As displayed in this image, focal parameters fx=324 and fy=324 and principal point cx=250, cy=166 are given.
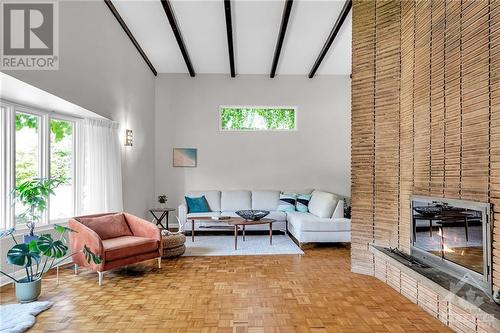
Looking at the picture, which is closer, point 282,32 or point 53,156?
point 53,156

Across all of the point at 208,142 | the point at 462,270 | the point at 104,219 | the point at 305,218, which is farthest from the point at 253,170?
the point at 462,270

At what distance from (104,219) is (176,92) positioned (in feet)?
13.2

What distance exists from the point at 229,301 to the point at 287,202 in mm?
3845

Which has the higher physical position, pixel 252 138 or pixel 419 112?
pixel 252 138

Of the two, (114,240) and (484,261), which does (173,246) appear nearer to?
(114,240)

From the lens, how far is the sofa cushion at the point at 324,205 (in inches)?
223

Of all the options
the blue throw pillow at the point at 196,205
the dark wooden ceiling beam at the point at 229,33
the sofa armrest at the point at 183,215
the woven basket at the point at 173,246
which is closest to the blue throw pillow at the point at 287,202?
the blue throw pillow at the point at 196,205

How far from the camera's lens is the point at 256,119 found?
750 cm

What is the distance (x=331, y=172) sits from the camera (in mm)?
7500

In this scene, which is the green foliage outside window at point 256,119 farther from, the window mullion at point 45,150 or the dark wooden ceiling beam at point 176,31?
Answer: the window mullion at point 45,150

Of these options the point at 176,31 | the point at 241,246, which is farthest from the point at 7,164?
the point at 241,246

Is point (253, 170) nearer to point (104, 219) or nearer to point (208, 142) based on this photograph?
point (208, 142)

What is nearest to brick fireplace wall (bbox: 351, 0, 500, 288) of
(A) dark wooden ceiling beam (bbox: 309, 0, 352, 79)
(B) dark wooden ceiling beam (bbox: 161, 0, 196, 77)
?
(A) dark wooden ceiling beam (bbox: 309, 0, 352, 79)

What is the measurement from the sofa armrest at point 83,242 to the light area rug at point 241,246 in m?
1.46
